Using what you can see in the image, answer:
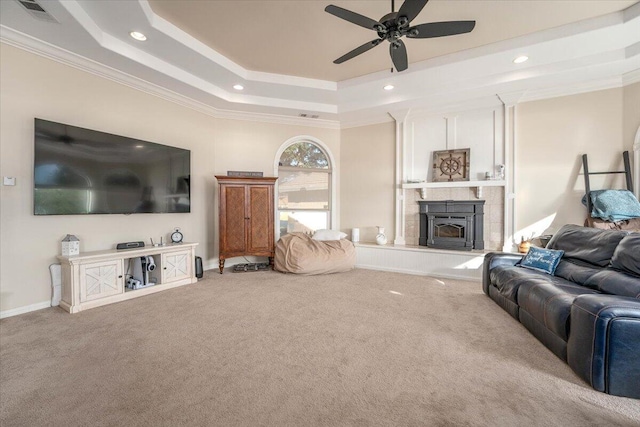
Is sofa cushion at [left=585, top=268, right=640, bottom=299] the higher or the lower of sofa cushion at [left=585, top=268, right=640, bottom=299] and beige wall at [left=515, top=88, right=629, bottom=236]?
the lower

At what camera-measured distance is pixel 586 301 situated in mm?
1707

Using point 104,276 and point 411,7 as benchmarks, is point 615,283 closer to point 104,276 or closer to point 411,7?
point 411,7

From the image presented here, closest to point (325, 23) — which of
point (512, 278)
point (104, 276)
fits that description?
point (512, 278)

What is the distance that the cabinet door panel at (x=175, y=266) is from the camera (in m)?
3.70

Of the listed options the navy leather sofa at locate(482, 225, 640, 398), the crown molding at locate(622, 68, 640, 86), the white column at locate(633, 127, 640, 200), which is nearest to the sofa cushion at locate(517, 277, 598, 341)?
the navy leather sofa at locate(482, 225, 640, 398)

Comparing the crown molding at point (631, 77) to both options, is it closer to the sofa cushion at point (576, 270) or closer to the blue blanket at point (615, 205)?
the blue blanket at point (615, 205)

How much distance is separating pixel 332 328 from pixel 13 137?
3743 mm

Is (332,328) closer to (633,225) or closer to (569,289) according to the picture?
(569,289)

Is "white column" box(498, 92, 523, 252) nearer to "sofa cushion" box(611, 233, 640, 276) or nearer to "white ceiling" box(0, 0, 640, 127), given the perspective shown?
"white ceiling" box(0, 0, 640, 127)

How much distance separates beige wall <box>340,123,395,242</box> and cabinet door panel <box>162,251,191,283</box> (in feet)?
10.1

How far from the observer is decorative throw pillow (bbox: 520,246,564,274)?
9.32 ft

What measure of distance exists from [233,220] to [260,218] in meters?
0.44

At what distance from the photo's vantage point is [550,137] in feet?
13.6

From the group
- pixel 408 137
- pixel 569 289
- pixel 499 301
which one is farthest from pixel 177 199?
pixel 569 289
